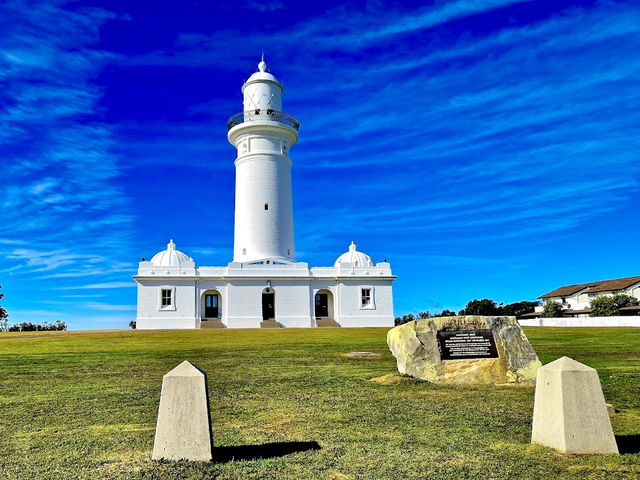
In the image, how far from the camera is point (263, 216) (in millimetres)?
43219

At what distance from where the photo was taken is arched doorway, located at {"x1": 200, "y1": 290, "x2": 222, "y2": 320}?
142ft

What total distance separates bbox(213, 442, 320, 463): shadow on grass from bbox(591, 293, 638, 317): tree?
159ft

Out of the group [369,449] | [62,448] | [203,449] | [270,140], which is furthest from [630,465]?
[270,140]

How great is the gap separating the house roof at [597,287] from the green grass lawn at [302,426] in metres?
51.8

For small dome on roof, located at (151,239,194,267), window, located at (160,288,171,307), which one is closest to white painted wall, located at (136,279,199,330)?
window, located at (160,288,171,307)

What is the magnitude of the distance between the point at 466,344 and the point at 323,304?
115 ft

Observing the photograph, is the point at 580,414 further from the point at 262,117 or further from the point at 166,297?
the point at 262,117

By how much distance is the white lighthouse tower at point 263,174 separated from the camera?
142 feet

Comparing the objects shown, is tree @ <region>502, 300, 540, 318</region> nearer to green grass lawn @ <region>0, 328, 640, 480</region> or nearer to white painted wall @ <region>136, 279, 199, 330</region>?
white painted wall @ <region>136, 279, 199, 330</region>

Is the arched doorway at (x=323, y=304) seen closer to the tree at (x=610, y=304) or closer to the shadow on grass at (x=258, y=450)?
the tree at (x=610, y=304)

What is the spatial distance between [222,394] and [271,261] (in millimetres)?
32687

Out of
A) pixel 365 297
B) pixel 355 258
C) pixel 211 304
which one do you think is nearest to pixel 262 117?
pixel 355 258

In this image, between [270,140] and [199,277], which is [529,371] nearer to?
[199,277]

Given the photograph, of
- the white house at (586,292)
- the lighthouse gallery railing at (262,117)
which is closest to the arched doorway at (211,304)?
the lighthouse gallery railing at (262,117)
